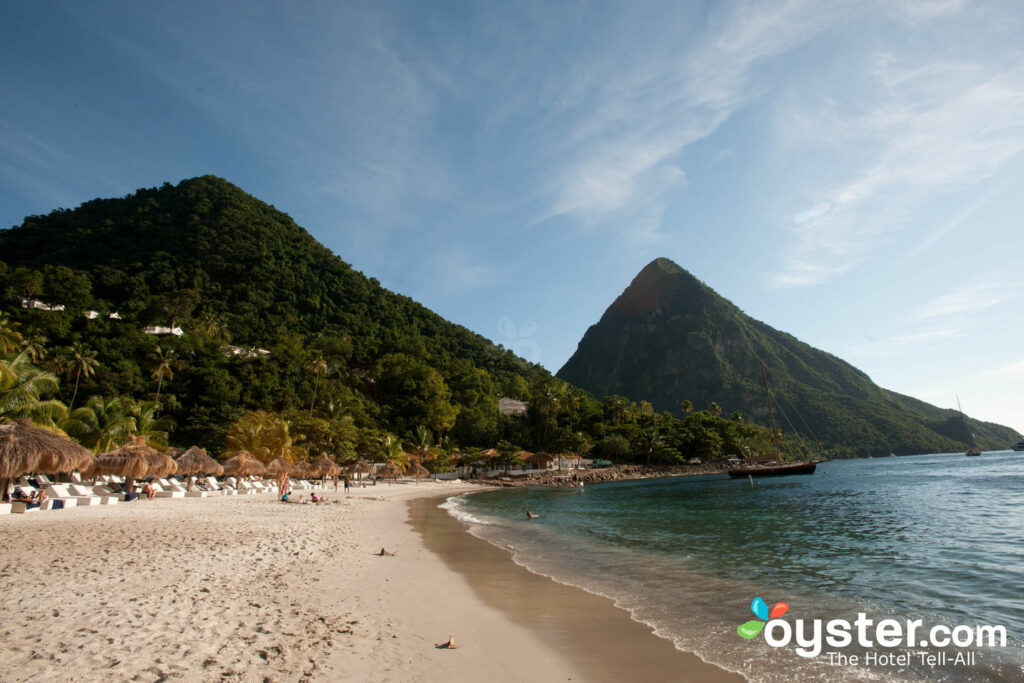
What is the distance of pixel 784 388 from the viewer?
A: 483 ft

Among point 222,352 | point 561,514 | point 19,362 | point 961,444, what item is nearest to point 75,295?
point 222,352

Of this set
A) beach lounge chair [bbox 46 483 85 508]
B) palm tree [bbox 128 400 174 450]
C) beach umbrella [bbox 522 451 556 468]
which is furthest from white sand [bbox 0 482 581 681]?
beach umbrella [bbox 522 451 556 468]

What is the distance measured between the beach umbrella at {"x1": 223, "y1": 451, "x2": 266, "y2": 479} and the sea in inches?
934

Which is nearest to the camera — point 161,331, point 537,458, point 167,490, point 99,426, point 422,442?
point 167,490

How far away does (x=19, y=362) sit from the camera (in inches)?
828

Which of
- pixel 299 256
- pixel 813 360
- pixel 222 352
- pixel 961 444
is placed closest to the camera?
pixel 222 352

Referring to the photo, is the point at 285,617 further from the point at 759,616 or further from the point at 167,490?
the point at 167,490

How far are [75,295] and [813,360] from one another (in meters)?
199

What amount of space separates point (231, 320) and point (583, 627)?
8249 centimetres

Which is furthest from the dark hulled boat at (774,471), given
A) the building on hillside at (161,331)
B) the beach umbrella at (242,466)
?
the building on hillside at (161,331)

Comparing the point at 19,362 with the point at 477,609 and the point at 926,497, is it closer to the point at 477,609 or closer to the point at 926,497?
the point at 477,609

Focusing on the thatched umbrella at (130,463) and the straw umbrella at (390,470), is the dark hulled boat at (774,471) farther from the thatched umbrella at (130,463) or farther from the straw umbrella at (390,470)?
the thatched umbrella at (130,463)

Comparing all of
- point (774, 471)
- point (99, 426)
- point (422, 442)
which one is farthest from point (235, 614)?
point (774, 471)

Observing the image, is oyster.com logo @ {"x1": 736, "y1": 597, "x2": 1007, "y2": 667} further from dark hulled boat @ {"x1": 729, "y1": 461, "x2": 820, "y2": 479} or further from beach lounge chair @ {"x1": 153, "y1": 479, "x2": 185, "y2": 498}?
dark hulled boat @ {"x1": 729, "y1": 461, "x2": 820, "y2": 479}
